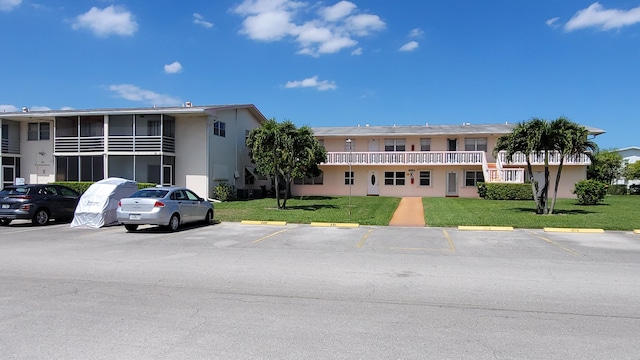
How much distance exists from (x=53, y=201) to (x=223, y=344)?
15730 mm

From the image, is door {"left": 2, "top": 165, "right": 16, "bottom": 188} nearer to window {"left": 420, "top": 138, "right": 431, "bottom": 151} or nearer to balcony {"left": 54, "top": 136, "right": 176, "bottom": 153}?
balcony {"left": 54, "top": 136, "right": 176, "bottom": 153}

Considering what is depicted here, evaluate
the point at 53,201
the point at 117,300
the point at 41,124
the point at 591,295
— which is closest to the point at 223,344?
the point at 117,300

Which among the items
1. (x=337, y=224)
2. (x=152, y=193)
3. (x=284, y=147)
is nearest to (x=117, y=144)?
(x=284, y=147)

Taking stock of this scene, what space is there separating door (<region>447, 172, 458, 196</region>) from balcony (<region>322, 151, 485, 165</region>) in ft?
5.47

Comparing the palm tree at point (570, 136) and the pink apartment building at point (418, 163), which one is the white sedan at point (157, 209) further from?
the pink apartment building at point (418, 163)

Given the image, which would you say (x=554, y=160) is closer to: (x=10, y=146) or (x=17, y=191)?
(x=17, y=191)

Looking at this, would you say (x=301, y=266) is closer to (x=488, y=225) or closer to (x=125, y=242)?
(x=125, y=242)

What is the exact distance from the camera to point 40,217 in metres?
16.7

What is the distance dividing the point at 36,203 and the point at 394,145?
2629cm

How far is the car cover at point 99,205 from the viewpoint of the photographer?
1609 cm

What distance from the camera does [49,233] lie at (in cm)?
1436

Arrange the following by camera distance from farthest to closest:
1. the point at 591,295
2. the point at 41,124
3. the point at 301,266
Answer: the point at 41,124 → the point at 301,266 → the point at 591,295

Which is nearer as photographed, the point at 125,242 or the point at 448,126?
the point at 125,242

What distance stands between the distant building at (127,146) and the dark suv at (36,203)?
984 cm
